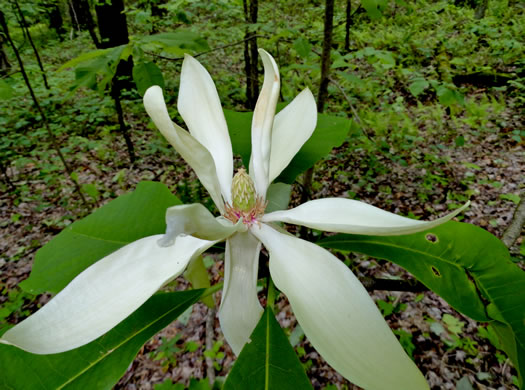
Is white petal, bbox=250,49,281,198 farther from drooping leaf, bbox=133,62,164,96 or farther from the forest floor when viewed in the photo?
the forest floor

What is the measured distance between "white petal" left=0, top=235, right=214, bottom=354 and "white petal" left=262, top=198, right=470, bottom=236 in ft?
0.85

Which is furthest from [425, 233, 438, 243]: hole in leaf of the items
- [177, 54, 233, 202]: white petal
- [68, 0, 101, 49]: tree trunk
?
[68, 0, 101, 49]: tree trunk

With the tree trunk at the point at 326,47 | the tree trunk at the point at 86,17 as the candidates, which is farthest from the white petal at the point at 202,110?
the tree trunk at the point at 86,17

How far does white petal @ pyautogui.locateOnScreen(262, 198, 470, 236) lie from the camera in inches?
24.6

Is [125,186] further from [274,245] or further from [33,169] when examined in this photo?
[274,245]

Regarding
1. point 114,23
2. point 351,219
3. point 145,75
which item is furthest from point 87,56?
point 114,23

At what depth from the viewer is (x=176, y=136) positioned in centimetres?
74

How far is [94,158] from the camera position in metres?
4.81

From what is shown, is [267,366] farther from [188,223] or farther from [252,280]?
[188,223]

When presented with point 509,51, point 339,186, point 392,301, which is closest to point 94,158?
point 339,186

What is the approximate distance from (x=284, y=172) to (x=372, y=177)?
307cm

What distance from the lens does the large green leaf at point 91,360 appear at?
76cm

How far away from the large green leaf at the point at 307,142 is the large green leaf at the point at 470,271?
0.35 metres

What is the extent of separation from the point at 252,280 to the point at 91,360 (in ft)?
1.44
